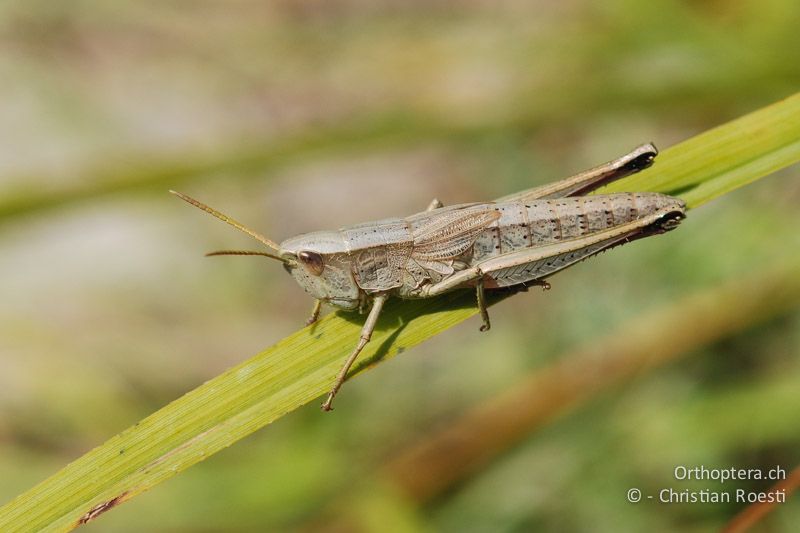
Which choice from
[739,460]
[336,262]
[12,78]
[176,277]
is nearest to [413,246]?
[336,262]

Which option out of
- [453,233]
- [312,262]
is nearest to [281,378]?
[312,262]

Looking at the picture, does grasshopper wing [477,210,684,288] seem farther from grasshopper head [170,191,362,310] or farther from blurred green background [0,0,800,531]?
blurred green background [0,0,800,531]

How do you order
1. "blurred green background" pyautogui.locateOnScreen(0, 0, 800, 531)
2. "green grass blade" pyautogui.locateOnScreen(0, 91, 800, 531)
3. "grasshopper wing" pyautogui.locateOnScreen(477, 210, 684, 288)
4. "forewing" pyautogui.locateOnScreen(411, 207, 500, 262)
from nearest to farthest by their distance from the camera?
"green grass blade" pyautogui.locateOnScreen(0, 91, 800, 531) → "grasshopper wing" pyautogui.locateOnScreen(477, 210, 684, 288) → "forewing" pyautogui.locateOnScreen(411, 207, 500, 262) → "blurred green background" pyautogui.locateOnScreen(0, 0, 800, 531)

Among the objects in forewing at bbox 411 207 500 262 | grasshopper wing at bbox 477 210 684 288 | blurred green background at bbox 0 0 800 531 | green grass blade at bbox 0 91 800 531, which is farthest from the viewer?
blurred green background at bbox 0 0 800 531

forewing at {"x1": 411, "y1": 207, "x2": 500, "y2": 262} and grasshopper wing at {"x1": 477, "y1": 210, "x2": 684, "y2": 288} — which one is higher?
forewing at {"x1": 411, "y1": 207, "x2": 500, "y2": 262}

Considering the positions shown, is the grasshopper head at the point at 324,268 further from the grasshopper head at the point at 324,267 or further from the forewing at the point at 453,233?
the forewing at the point at 453,233

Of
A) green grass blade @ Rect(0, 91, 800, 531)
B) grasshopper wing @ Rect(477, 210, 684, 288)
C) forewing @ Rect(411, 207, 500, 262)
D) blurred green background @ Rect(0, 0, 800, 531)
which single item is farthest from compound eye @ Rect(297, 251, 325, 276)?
blurred green background @ Rect(0, 0, 800, 531)

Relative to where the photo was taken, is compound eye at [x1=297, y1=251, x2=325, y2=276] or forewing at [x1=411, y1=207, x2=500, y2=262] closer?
compound eye at [x1=297, y1=251, x2=325, y2=276]

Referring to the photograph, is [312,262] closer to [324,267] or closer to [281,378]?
[324,267]
